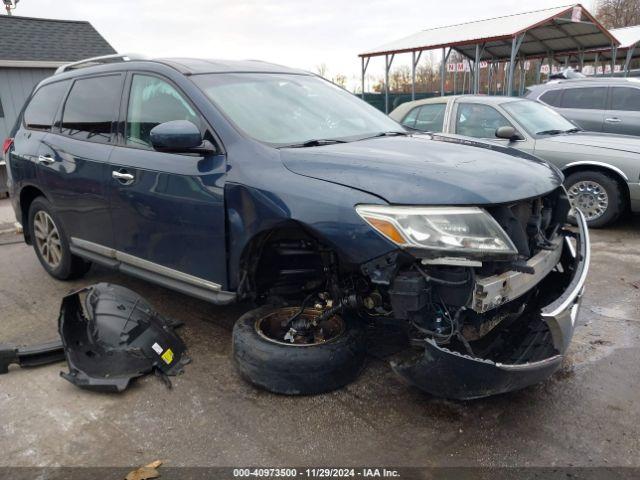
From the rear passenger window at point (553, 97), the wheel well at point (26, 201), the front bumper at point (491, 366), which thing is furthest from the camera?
the rear passenger window at point (553, 97)

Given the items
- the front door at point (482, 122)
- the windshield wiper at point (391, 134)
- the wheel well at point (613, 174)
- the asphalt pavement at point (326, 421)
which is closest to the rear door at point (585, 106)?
the wheel well at point (613, 174)

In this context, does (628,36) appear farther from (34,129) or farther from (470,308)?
(470,308)

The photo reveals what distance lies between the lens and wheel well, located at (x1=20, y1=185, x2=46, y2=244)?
16.1 feet

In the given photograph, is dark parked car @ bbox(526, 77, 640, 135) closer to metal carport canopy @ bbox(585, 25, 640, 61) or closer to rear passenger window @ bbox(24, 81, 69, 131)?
rear passenger window @ bbox(24, 81, 69, 131)

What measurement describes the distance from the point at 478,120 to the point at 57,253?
522cm

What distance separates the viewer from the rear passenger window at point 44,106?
462 cm

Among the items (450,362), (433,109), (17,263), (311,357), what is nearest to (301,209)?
(311,357)

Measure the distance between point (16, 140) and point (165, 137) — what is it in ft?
9.41

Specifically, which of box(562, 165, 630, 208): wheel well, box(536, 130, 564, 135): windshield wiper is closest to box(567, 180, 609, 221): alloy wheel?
box(562, 165, 630, 208): wheel well

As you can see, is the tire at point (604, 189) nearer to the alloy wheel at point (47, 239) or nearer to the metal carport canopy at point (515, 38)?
the alloy wheel at point (47, 239)

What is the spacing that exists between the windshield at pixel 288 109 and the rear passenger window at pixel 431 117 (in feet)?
11.2

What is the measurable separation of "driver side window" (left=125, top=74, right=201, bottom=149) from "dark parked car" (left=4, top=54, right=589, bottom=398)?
0.01 meters

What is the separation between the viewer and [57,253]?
190 inches

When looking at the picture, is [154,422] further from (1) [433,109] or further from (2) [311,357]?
(1) [433,109]
